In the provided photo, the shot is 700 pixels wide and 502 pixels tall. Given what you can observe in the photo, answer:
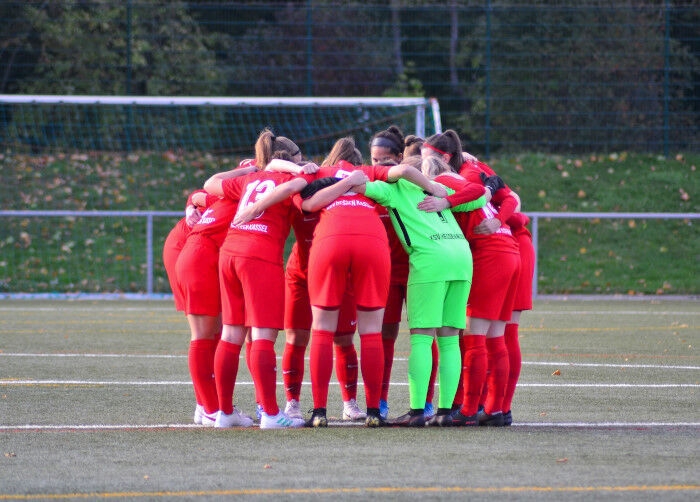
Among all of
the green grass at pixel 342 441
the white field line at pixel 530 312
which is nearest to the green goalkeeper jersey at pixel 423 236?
the green grass at pixel 342 441

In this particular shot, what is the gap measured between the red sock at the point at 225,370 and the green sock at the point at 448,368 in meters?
1.22

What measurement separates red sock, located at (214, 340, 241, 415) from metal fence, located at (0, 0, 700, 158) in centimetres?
1543

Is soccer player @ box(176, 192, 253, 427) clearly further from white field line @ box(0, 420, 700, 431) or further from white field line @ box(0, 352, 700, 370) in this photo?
white field line @ box(0, 352, 700, 370)

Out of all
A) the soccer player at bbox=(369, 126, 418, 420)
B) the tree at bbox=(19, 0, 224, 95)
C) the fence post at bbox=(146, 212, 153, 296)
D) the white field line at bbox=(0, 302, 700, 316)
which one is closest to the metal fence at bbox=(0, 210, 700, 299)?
the fence post at bbox=(146, 212, 153, 296)

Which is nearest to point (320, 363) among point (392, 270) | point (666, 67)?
point (392, 270)

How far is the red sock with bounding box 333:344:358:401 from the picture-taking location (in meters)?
7.46

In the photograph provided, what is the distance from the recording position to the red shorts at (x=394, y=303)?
7.58 meters

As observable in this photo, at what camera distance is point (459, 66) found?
23094 millimetres

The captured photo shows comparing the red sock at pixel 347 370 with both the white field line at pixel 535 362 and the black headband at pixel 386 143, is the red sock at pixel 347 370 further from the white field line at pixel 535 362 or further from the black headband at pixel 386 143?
the white field line at pixel 535 362

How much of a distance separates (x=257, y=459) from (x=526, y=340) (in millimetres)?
6809

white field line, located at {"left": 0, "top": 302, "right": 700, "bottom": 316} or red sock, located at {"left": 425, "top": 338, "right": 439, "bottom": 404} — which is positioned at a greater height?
red sock, located at {"left": 425, "top": 338, "right": 439, "bottom": 404}

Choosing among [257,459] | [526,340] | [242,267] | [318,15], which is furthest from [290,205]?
[318,15]

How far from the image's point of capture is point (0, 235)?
1920 centimetres

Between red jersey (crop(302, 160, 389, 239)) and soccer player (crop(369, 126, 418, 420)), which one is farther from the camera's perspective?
soccer player (crop(369, 126, 418, 420))
